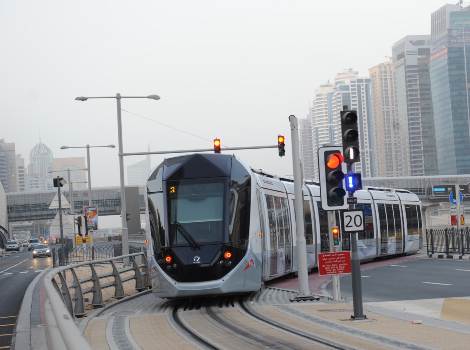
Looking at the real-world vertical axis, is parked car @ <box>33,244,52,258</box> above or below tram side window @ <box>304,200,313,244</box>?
below

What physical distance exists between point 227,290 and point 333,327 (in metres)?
4.62

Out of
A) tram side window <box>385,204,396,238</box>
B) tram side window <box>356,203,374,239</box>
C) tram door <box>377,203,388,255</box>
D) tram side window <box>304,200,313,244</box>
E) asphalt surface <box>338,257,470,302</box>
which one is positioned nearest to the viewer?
asphalt surface <box>338,257,470,302</box>

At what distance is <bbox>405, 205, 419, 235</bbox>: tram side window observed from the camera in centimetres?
4169

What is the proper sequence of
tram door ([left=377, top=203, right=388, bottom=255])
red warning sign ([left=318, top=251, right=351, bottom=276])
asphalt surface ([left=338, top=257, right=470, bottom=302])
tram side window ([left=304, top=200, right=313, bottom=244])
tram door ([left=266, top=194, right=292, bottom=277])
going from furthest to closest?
tram door ([left=377, top=203, right=388, bottom=255])
tram side window ([left=304, top=200, right=313, bottom=244])
tram door ([left=266, top=194, right=292, bottom=277])
asphalt surface ([left=338, top=257, right=470, bottom=302])
red warning sign ([left=318, top=251, right=351, bottom=276])

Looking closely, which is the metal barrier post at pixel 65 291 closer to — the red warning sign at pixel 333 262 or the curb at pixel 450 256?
the red warning sign at pixel 333 262

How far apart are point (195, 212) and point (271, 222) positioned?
4419mm

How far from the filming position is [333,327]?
13.5 metres

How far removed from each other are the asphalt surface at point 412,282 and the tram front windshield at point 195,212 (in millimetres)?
4187

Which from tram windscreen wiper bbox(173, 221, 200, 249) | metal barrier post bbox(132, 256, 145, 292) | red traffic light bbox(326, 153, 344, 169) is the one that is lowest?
metal barrier post bbox(132, 256, 145, 292)

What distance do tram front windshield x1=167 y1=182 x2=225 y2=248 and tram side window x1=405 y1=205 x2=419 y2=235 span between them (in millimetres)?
24452

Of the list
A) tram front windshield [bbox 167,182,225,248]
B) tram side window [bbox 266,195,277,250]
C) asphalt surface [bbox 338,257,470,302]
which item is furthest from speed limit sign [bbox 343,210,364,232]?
tram side window [bbox 266,195,277,250]

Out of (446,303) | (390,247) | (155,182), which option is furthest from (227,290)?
(390,247)

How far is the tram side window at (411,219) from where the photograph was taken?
41688mm

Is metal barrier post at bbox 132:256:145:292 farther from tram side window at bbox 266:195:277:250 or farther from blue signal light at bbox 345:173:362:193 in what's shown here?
blue signal light at bbox 345:173:362:193
